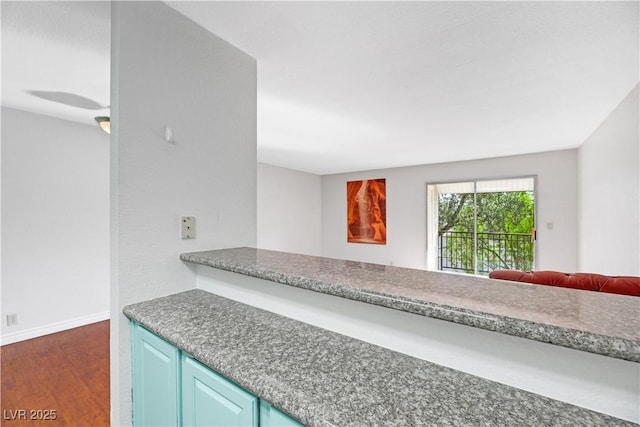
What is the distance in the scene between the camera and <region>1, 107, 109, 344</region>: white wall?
9.15ft

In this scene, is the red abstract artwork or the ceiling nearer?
the ceiling

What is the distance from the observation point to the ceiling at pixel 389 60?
4.78 feet

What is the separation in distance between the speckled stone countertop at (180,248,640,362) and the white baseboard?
3124 mm

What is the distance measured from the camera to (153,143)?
4.48 feet

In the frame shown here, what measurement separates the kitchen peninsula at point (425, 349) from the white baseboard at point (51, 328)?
2.87 meters

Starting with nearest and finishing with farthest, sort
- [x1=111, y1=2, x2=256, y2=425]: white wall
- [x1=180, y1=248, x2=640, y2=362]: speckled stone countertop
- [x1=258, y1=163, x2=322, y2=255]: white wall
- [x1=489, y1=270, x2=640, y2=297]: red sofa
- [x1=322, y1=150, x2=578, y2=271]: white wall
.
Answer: [x1=180, y1=248, x2=640, y2=362]: speckled stone countertop, [x1=111, y1=2, x2=256, y2=425]: white wall, [x1=489, y1=270, x2=640, y2=297]: red sofa, [x1=322, y1=150, x2=578, y2=271]: white wall, [x1=258, y1=163, x2=322, y2=255]: white wall

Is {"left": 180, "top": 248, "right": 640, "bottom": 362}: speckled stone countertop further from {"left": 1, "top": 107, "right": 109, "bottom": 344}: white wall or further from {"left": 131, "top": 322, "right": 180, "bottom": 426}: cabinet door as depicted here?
{"left": 1, "top": 107, "right": 109, "bottom": 344}: white wall

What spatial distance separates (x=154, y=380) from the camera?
1.19 metres

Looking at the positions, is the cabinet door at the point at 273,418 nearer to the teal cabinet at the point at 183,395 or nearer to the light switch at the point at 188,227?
the teal cabinet at the point at 183,395

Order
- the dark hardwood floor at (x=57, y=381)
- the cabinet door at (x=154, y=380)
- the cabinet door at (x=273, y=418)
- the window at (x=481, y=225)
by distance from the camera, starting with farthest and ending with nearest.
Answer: the window at (x=481, y=225) < the dark hardwood floor at (x=57, y=381) < the cabinet door at (x=154, y=380) < the cabinet door at (x=273, y=418)

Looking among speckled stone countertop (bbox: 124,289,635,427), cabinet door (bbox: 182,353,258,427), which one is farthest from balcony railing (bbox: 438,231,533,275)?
cabinet door (bbox: 182,353,258,427)

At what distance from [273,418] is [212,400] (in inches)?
11.3

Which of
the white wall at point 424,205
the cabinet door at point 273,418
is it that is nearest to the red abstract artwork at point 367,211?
the white wall at point 424,205

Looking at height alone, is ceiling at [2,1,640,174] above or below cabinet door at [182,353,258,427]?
above
